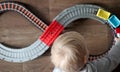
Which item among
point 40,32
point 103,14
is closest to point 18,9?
point 40,32

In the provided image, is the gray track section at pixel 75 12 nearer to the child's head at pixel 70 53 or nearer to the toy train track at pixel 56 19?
the toy train track at pixel 56 19

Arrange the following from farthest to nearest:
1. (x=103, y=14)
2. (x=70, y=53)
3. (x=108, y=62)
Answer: (x=103, y=14), (x=108, y=62), (x=70, y=53)

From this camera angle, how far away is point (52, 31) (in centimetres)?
96

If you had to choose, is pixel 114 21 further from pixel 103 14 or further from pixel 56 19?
pixel 56 19

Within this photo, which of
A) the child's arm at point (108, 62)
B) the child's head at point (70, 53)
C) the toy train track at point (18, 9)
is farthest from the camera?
the toy train track at point (18, 9)

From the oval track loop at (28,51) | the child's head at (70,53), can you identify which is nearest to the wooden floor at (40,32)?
the oval track loop at (28,51)

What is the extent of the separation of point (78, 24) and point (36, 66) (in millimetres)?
225

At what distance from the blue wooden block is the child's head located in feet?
0.80

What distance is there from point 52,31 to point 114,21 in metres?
0.23

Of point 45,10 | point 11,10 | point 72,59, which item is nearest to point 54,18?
point 45,10

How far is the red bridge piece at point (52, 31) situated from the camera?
3.13 feet

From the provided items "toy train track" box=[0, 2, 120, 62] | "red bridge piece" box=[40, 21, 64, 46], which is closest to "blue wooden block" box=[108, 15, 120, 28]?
"toy train track" box=[0, 2, 120, 62]

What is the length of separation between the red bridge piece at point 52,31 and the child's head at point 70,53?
0.20m

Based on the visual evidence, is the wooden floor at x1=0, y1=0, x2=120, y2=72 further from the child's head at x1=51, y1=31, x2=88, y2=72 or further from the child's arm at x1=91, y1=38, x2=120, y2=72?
the child's head at x1=51, y1=31, x2=88, y2=72
